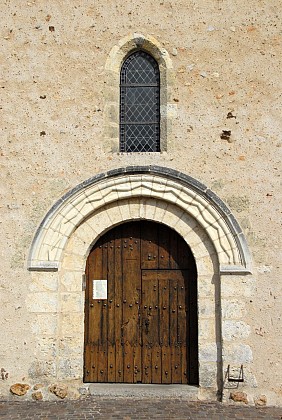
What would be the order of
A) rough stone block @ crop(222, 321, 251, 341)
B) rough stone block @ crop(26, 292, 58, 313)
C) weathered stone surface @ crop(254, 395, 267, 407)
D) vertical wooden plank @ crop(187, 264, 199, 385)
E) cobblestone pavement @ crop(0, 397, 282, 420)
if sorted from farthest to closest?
vertical wooden plank @ crop(187, 264, 199, 385), rough stone block @ crop(26, 292, 58, 313), rough stone block @ crop(222, 321, 251, 341), weathered stone surface @ crop(254, 395, 267, 407), cobblestone pavement @ crop(0, 397, 282, 420)

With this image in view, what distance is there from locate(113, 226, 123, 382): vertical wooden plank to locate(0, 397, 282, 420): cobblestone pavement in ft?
1.45

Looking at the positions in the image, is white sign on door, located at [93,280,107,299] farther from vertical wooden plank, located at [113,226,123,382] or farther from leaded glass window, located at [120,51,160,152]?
leaded glass window, located at [120,51,160,152]

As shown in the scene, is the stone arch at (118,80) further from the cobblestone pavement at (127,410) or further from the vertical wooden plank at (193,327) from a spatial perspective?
the cobblestone pavement at (127,410)

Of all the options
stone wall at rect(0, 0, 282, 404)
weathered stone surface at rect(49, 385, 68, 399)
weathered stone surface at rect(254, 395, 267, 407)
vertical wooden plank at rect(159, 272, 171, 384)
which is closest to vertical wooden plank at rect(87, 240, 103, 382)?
stone wall at rect(0, 0, 282, 404)

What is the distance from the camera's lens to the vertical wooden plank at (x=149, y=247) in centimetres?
583

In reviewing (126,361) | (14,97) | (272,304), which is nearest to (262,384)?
(272,304)

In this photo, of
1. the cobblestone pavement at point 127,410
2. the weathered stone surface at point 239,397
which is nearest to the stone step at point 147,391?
the cobblestone pavement at point 127,410

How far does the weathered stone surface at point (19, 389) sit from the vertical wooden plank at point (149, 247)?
75.3 inches

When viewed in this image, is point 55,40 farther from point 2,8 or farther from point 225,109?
point 225,109

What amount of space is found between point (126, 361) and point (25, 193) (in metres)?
2.36

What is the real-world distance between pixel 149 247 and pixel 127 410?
6.16ft

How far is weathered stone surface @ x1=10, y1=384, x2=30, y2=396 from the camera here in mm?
5344

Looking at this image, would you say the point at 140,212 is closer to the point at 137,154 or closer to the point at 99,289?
the point at 137,154

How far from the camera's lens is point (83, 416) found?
16.0ft
